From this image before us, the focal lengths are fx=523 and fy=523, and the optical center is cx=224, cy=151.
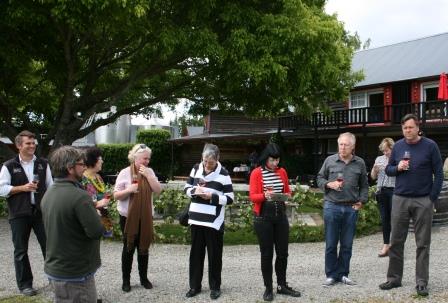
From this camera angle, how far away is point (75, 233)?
399 cm

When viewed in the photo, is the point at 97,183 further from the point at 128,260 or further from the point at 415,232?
the point at 415,232

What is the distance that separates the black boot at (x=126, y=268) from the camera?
621 cm

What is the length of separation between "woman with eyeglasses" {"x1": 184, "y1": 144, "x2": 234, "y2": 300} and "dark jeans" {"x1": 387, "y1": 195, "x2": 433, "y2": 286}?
2.03 m

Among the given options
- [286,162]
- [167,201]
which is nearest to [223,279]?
[167,201]

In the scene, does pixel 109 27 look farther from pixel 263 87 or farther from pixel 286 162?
pixel 286 162

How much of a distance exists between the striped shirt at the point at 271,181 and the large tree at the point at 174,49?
5.91 meters

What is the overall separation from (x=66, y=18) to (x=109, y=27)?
3.17ft

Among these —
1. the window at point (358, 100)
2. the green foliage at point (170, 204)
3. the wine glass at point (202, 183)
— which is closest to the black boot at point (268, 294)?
the wine glass at point (202, 183)

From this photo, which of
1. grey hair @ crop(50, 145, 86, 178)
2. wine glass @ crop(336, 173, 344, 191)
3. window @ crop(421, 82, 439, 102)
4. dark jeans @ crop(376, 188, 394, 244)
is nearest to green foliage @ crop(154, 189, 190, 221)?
dark jeans @ crop(376, 188, 394, 244)

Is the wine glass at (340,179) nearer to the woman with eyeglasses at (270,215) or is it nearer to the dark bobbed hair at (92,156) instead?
the woman with eyeglasses at (270,215)

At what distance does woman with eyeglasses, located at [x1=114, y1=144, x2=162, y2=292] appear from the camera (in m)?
6.09

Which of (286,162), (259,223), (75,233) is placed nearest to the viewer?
(75,233)

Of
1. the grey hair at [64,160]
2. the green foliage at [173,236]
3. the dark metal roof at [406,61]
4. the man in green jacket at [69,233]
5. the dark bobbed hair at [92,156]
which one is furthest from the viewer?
the dark metal roof at [406,61]

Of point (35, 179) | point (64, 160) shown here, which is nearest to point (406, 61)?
point (35, 179)
